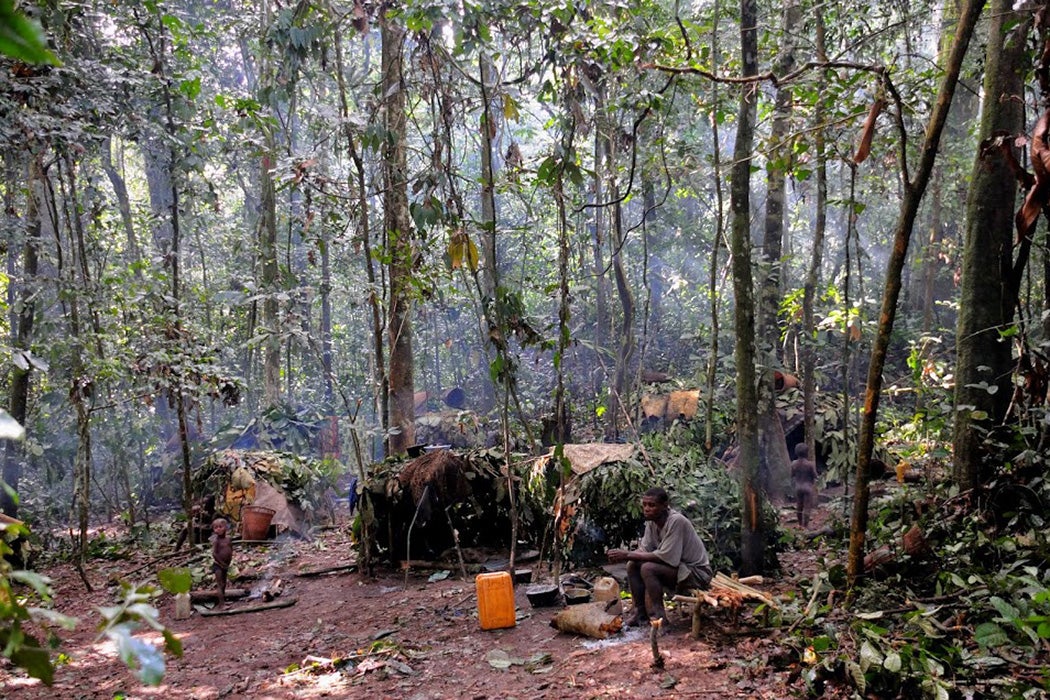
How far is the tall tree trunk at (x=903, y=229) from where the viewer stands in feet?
13.9

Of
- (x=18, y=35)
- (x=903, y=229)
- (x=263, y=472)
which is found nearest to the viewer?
(x=18, y=35)

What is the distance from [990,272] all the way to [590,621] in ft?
13.6

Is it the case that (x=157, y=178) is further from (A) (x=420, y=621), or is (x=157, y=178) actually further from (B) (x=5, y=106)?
(A) (x=420, y=621)

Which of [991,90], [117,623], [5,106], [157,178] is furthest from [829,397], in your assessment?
[157,178]

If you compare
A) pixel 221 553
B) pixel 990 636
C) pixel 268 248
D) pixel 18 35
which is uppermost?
pixel 268 248

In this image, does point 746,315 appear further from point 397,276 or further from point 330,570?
point 330,570

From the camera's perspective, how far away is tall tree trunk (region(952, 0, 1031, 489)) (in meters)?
5.93

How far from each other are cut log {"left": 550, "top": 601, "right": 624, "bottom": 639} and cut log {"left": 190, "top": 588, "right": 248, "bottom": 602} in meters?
4.08

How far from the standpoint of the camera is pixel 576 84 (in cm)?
700

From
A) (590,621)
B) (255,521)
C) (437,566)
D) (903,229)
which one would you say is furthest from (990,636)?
(255,521)

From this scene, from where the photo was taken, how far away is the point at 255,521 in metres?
10.9

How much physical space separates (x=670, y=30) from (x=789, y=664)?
26.3ft

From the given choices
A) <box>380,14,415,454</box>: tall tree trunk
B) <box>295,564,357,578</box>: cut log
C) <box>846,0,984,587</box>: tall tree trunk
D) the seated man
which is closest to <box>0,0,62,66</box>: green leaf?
<box>846,0,984,587</box>: tall tree trunk

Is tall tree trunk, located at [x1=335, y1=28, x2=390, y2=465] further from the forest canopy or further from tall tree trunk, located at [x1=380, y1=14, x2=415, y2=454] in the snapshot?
tall tree trunk, located at [x1=380, y1=14, x2=415, y2=454]
